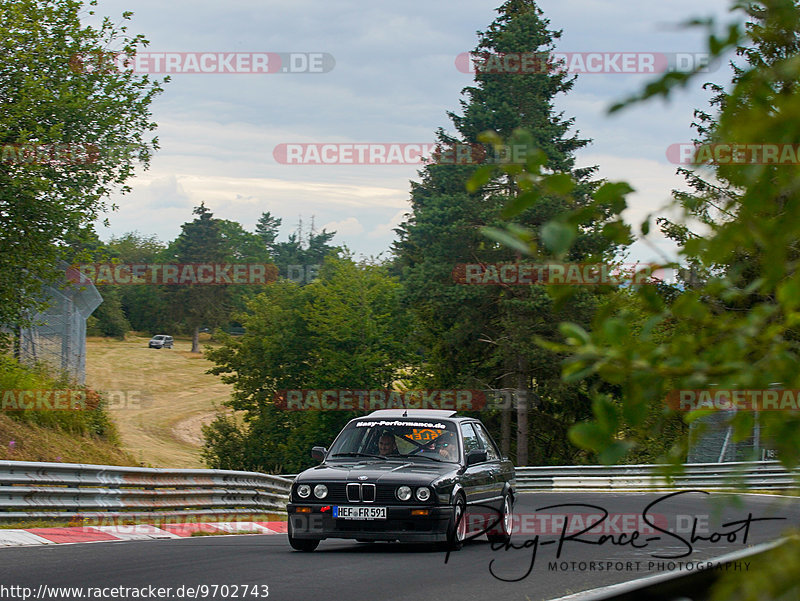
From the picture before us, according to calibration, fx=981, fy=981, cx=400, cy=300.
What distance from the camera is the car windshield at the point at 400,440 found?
472 inches

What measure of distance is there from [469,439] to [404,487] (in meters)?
2.21

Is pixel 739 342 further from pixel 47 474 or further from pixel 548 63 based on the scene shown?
pixel 548 63

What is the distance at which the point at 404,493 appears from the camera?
34.8 feet

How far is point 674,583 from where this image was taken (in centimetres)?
335

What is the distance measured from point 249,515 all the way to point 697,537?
27.5 feet

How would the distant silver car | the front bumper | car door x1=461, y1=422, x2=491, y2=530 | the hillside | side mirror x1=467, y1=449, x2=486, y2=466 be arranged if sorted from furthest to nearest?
the distant silver car, the hillside, side mirror x1=467, y1=449, x2=486, y2=466, car door x1=461, y1=422, x2=491, y2=530, the front bumper

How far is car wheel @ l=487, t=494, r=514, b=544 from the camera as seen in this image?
12352mm

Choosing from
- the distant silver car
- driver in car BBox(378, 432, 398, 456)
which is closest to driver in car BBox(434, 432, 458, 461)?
driver in car BBox(378, 432, 398, 456)

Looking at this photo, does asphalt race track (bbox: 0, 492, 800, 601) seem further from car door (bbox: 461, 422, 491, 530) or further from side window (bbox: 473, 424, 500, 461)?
side window (bbox: 473, 424, 500, 461)

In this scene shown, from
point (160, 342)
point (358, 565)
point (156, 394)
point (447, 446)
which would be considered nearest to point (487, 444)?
point (447, 446)

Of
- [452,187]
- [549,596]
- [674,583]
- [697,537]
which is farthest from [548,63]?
[674,583]

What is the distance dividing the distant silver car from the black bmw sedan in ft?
328

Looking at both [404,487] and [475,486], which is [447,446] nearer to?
[475,486]

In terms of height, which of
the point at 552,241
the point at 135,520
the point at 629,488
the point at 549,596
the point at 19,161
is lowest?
the point at 629,488
